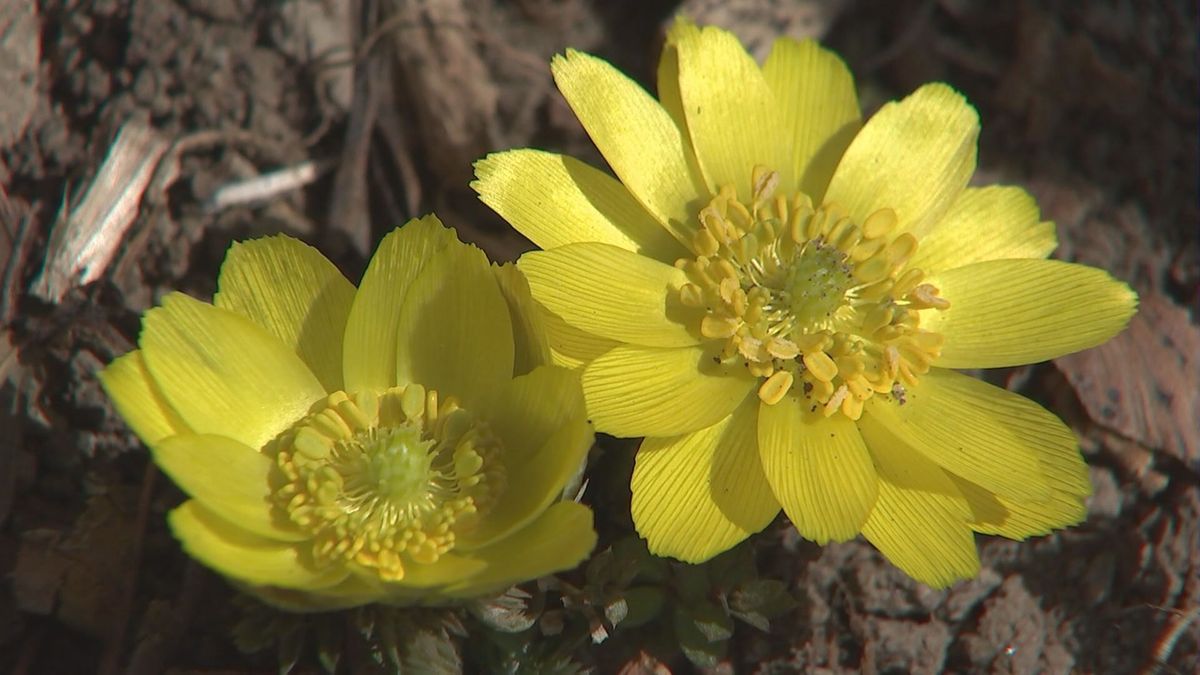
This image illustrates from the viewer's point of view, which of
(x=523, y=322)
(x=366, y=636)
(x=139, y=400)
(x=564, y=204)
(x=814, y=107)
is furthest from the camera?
(x=814, y=107)

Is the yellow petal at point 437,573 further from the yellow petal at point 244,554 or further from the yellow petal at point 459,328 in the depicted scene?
the yellow petal at point 459,328

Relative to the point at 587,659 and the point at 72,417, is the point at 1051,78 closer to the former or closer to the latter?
the point at 587,659

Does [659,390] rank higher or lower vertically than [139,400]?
lower

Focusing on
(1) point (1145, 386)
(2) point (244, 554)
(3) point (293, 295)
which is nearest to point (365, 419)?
(3) point (293, 295)

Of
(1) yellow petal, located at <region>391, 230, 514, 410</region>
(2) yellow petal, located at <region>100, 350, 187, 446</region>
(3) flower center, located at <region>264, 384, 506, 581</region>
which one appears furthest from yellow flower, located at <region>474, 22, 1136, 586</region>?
(2) yellow petal, located at <region>100, 350, 187, 446</region>

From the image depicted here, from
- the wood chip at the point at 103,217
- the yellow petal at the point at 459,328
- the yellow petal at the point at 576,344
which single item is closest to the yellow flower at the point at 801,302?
the yellow petal at the point at 576,344

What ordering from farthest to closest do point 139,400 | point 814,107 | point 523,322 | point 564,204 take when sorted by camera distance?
point 814,107 → point 564,204 → point 523,322 → point 139,400

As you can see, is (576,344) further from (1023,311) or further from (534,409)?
(1023,311)

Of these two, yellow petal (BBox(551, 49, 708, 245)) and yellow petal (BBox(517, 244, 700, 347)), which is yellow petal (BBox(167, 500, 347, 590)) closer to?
yellow petal (BBox(517, 244, 700, 347))
